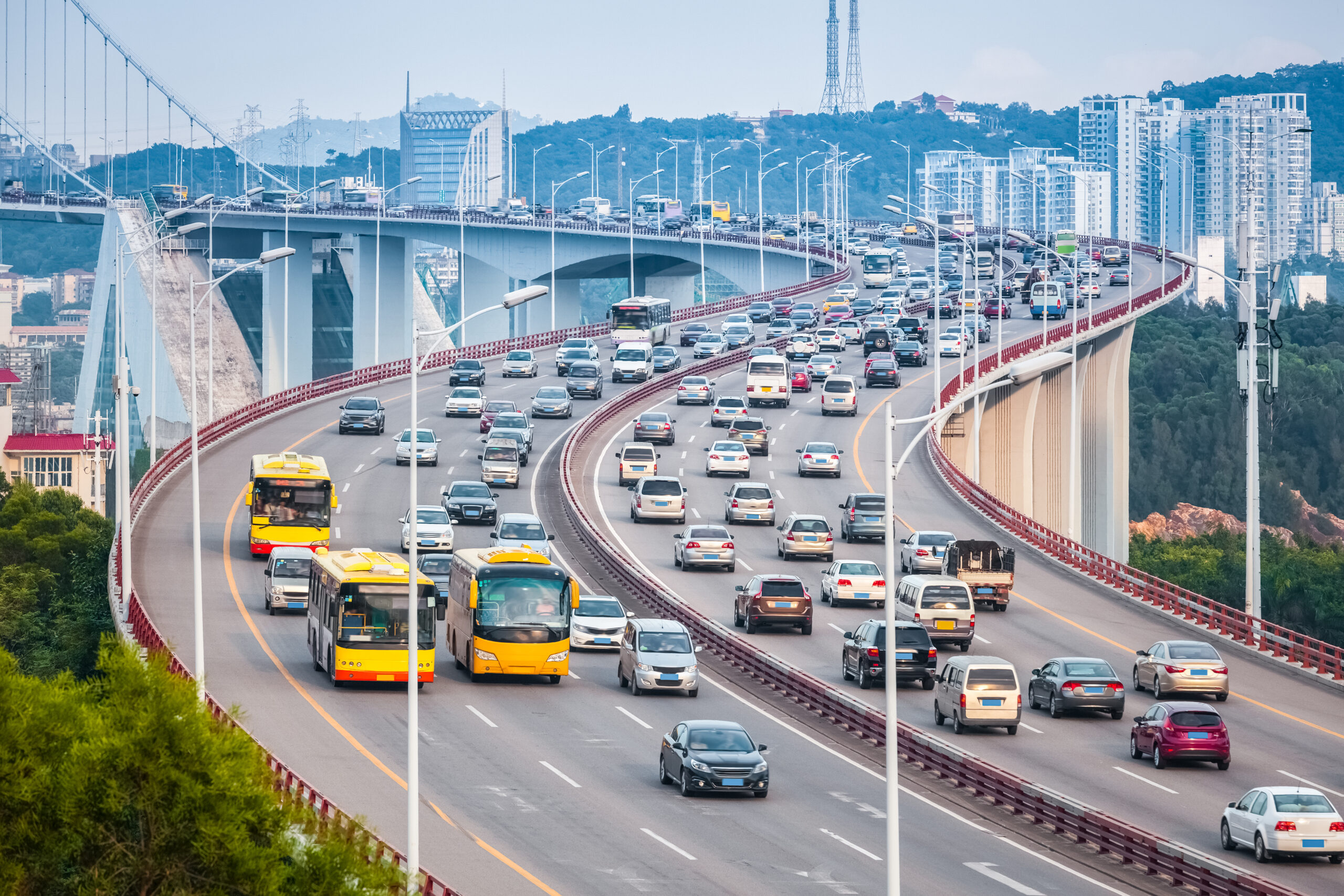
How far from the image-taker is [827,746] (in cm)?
Answer: 3950

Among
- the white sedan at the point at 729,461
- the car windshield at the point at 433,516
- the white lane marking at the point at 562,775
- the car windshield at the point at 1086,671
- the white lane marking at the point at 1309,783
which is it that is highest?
the white sedan at the point at 729,461

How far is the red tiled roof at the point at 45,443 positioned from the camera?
181m

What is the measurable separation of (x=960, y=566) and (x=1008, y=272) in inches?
4339

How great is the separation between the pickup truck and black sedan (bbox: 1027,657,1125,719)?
1155cm

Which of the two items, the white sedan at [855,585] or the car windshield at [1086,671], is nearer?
the car windshield at [1086,671]

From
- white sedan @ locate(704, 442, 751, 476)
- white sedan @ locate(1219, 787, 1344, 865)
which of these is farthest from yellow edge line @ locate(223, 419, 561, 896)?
white sedan @ locate(704, 442, 751, 476)

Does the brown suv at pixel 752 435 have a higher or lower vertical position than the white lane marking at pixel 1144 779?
higher

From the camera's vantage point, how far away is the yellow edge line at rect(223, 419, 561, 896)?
28.9m

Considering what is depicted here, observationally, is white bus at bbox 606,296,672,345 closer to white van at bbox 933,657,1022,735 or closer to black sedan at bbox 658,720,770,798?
white van at bbox 933,657,1022,735

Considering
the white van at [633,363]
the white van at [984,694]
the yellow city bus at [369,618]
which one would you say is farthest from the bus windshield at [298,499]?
the white van at [633,363]

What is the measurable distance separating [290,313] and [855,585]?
→ 14183cm

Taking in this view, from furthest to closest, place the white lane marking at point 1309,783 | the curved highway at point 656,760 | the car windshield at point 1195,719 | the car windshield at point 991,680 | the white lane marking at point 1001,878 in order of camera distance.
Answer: the car windshield at point 991,680, the car windshield at point 1195,719, the white lane marking at point 1309,783, the curved highway at point 656,760, the white lane marking at point 1001,878

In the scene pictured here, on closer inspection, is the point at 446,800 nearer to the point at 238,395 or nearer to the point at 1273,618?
the point at 1273,618

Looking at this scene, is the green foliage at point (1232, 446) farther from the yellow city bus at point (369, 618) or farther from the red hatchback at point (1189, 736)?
the yellow city bus at point (369, 618)
